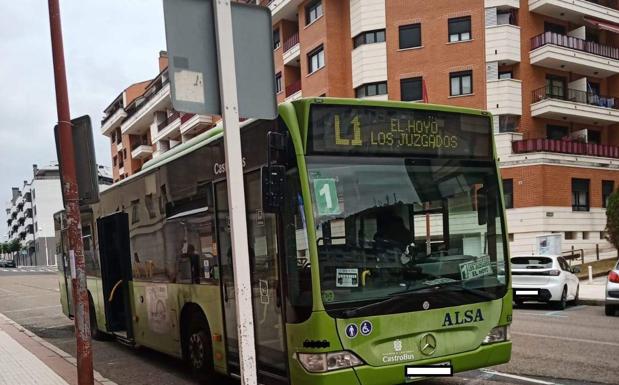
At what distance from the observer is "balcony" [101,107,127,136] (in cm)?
6702

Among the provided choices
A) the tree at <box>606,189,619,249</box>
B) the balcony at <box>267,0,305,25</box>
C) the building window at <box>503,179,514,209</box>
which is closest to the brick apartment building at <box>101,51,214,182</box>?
the balcony at <box>267,0,305,25</box>

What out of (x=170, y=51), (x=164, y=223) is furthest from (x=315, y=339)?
(x=164, y=223)

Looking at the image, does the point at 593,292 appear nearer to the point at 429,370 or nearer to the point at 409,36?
the point at 429,370

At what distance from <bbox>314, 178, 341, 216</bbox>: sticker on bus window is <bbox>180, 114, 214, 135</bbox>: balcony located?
42.8 meters

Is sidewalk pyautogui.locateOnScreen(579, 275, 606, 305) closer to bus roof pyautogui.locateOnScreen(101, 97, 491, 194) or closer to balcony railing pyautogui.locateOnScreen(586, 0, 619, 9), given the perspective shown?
bus roof pyautogui.locateOnScreen(101, 97, 491, 194)

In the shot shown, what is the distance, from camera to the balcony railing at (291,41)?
38812 millimetres

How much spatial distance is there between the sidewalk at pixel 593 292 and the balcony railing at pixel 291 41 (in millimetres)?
24652

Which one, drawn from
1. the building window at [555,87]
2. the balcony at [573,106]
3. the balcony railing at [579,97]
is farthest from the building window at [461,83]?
the building window at [555,87]

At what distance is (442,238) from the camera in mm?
5336

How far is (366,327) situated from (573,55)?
1325 inches

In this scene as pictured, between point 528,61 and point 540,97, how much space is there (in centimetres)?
221

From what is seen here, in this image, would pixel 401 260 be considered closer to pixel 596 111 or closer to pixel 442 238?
pixel 442 238

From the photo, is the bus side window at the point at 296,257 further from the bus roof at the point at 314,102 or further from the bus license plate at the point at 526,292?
the bus license plate at the point at 526,292

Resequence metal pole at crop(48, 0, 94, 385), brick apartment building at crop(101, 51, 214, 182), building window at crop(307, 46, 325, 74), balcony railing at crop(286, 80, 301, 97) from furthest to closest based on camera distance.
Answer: brick apartment building at crop(101, 51, 214, 182), balcony railing at crop(286, 80, 301, 97), building window at crop(307, 46, 325, 74), metal pole at crop(48, 0, 94, 385)
